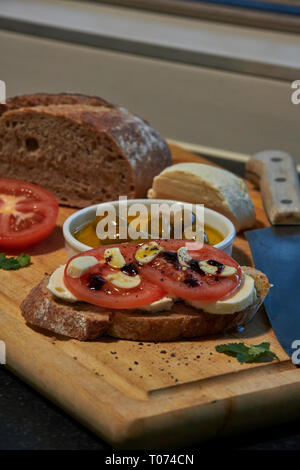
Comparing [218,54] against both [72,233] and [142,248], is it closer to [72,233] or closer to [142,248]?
[72,233]

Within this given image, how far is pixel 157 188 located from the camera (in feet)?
10.7

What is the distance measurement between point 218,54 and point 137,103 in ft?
2.61

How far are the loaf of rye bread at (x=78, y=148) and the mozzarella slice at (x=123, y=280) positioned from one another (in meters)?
1.08

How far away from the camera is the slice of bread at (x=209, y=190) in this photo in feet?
10.3

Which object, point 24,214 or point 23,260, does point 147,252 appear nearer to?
point 23,260

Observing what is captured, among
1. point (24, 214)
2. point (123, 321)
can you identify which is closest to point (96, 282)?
point (123, 321)

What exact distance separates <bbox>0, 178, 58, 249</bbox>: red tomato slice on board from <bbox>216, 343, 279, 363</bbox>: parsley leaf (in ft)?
3.40

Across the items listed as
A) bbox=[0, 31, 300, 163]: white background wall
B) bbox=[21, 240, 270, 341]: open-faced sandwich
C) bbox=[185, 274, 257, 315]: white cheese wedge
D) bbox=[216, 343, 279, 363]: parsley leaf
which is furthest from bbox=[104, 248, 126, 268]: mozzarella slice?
bbox=[0, 31, 300, 163]: white background wall

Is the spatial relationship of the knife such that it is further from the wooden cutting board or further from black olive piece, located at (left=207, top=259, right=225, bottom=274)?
black olive piece, located at (left=207, top=259, right=225, bottom=274)

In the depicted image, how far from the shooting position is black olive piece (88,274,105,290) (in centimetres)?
231

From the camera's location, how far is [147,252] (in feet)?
7.94

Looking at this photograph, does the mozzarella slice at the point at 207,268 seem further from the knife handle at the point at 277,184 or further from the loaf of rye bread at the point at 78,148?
the loaf of rye bread at the point at 78,148

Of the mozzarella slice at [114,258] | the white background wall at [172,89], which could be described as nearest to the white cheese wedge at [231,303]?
the mozzarella slice at [114,258]

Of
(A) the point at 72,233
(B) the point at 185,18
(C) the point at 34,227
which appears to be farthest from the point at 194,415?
(B) the point at 185,18
